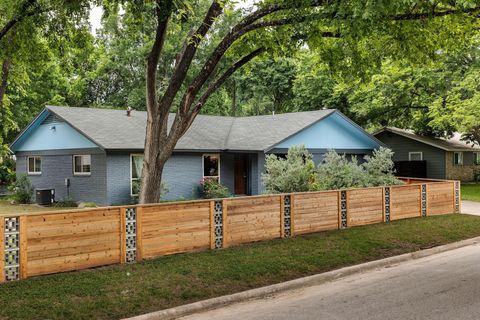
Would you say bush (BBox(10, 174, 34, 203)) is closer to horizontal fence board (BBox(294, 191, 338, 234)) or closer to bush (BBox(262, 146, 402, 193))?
bush (BBox(262, 146, 402, 193))

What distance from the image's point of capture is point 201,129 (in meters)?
26.0

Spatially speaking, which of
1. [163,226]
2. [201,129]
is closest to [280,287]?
[163,226]

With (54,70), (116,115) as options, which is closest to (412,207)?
(116,115)

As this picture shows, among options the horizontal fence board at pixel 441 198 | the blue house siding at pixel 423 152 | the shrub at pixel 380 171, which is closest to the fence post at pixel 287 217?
the shrub at pixel 380 171

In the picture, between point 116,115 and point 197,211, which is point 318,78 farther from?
point 197,211

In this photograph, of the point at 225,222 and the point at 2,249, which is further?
the point at 225,222

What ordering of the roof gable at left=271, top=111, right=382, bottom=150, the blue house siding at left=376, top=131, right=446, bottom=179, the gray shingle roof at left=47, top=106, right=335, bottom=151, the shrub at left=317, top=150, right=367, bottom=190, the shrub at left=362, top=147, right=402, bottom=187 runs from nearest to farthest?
the shrub at left=317, top=150, right=367, bottom=190 → the shrub at left=362, top=147, right=402, bottom=187 → the gray shingle roof at left=47, top=106, right=335, bottom=151 → the roof gable at left=271, top=111, right=382, bottom=150 → the blue house siding at left=376, top=131, right=446, bottom=179

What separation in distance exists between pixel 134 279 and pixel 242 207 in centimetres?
361

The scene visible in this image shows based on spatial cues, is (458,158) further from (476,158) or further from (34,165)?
(34,165)

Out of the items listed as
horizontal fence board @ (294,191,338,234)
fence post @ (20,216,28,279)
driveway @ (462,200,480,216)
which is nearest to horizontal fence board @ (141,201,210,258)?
fence post @ (20,216,28,279)

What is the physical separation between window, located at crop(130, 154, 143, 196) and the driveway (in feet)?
46.0

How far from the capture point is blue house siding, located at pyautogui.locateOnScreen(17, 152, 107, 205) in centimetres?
2106

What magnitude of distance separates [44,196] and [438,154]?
26454 mm

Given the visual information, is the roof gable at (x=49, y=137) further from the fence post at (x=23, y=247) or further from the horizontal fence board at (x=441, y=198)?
the horizontal fence board at (x=441, y=198)
